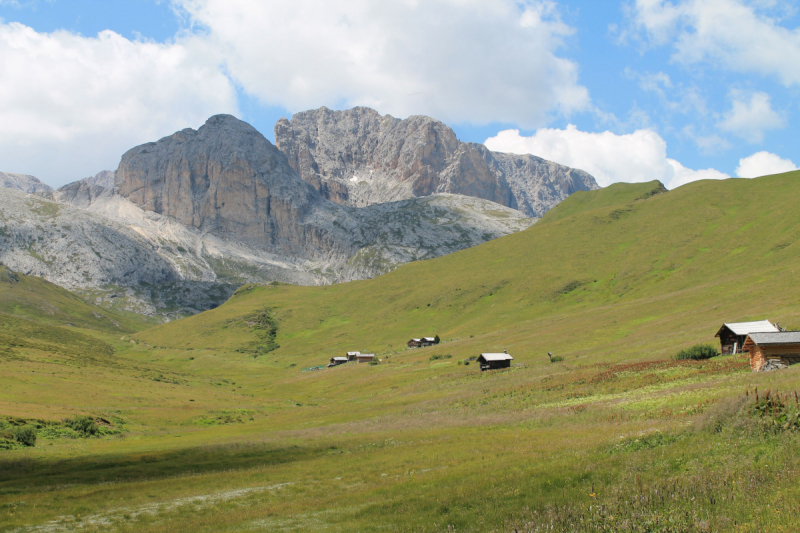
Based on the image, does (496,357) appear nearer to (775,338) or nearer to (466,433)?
(775,338)

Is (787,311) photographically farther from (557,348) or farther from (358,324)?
(358,324)

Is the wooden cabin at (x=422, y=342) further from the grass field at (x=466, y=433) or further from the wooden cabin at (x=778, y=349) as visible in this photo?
the wooden cabin at (x=778, y=349)

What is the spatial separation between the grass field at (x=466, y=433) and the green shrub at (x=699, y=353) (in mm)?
3436

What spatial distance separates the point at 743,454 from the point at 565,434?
1276 centimetres

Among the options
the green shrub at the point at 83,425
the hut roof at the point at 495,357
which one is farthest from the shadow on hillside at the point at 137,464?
the hut roof at the point at 495,357

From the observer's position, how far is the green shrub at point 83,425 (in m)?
46.2

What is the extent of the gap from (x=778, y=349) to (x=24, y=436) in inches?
2370

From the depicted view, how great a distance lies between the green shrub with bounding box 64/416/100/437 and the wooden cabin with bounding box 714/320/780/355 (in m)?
63.2

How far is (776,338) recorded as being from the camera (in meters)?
39.5

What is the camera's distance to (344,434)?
42.5 metres

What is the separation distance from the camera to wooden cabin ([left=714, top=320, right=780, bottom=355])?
4922cm

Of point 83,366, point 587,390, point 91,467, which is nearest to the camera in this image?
point 91,467

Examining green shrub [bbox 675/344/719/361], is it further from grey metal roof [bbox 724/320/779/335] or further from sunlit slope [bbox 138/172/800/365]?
grey metal roof [bbox 724/320/779/335]

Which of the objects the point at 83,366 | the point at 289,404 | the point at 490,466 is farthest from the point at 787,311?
the point at 83,366
